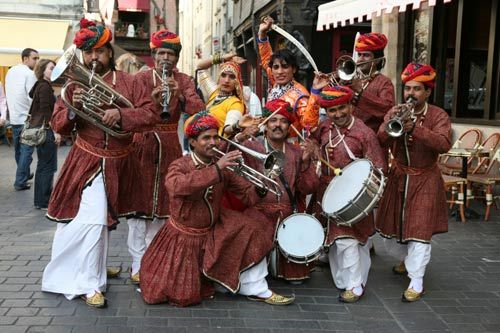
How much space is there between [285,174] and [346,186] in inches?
24.0

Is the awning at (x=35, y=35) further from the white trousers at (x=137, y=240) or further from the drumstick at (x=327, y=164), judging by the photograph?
the drumstick at (x=327, y=164)

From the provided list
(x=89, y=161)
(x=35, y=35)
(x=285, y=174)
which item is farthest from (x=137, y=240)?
(x=35, y=35)

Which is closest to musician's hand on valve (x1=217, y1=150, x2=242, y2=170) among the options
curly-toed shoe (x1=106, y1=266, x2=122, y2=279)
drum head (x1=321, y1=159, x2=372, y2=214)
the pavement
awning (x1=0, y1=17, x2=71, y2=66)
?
drum head (x1=321, y1=159, x2=372, y2=214)

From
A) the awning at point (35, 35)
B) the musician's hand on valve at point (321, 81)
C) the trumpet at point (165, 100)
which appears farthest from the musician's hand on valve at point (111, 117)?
the awning at point (35, 35)

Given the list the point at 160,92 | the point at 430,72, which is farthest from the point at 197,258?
the point at 430,72

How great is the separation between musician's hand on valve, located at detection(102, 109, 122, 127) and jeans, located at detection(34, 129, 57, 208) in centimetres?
389

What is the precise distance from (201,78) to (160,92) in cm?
139

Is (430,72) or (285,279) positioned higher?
(430,72)

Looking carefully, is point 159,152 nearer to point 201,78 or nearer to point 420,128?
point 201,78

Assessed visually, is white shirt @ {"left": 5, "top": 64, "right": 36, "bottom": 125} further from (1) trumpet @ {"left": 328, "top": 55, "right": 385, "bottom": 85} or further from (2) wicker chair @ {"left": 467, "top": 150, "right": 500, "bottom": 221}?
(2) wicker chair @ {"left": 467, "top": 150, "right": 500, "bottom": 221}

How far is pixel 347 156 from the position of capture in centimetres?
451

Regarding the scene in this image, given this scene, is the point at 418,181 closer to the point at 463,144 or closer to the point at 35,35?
the point at 463,144

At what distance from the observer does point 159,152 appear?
4691mm

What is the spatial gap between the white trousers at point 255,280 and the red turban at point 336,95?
129 cm
